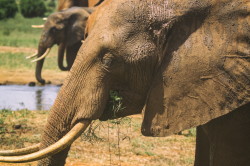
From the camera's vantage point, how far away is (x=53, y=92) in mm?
12242

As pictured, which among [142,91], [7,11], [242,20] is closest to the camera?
[242,20]

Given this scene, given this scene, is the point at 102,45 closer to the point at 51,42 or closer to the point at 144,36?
the point at 144,36

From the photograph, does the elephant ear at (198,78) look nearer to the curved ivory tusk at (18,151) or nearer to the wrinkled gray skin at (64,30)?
the curved ivory tusk at (18,151)

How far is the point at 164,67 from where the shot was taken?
12.7ft

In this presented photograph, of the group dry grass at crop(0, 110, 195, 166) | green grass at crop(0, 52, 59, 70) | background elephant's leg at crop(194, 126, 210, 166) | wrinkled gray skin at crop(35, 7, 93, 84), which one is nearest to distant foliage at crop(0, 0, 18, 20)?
green grass at crop(0, 52, 59, 70)

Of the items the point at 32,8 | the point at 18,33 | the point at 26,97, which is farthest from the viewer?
the point at 32,8

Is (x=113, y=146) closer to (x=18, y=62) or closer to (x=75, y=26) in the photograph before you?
(x=75, y=26)

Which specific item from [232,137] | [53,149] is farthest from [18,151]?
[232,137]

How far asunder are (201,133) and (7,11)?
25.3m

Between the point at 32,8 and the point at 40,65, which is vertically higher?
the point at 40,65

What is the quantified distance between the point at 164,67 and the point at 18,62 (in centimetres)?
1262

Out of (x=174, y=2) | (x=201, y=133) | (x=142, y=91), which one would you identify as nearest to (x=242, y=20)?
(x=174, y=2)

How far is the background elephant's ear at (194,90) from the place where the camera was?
3.76 m

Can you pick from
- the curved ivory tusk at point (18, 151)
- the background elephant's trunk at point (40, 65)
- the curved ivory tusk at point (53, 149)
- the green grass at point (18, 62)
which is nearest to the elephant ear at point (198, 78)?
the curved ivory tusk at point (53, 149)
